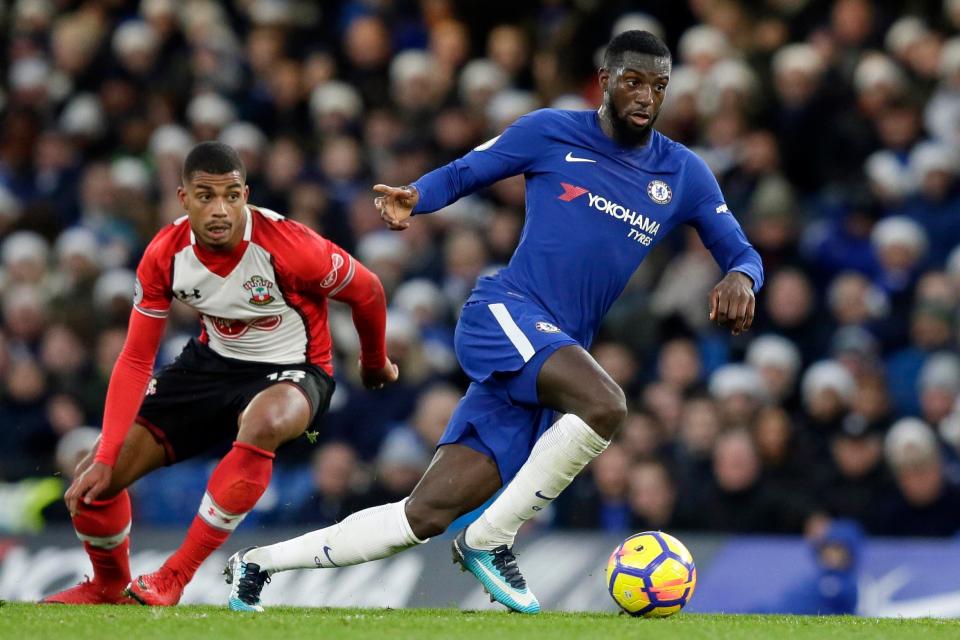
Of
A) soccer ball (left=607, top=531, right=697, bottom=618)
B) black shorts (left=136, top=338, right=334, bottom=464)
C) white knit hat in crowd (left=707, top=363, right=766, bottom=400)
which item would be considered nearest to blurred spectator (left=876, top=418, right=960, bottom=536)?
white knit hat in crowd (left=707, top=363, right=766, bottom=400)

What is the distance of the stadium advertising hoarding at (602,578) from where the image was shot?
8.34 meters

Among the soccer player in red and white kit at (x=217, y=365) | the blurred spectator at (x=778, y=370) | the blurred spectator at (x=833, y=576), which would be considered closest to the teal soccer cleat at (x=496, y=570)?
the soccer player in red and white kit at (x=217, y=365)

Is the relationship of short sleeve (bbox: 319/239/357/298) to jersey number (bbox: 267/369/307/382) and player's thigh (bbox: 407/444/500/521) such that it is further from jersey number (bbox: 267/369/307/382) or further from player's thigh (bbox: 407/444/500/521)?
player's thigh (bbox: 407/444/500/521)

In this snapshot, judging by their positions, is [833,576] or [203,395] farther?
[833,576]

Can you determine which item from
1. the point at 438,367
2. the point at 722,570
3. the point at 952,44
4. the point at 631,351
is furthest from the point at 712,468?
the point at 952,44

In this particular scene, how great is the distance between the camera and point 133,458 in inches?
277

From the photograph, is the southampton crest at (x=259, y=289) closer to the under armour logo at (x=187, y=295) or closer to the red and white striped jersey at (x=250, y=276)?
the red and white striped jersey at (x=250, y=276)

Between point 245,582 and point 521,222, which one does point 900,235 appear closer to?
point 521,222

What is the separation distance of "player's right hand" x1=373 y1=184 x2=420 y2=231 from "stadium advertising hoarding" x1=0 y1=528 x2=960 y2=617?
3.25 m

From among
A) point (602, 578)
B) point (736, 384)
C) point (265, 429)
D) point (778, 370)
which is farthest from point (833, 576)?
point (265, 429)

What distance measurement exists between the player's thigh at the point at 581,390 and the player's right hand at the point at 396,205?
803mm

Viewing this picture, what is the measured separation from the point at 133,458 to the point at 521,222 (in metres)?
5.19

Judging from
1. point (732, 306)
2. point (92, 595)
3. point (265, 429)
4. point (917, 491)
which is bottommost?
point (92, 595)

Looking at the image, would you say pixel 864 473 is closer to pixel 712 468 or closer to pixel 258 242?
pixel 712 468
